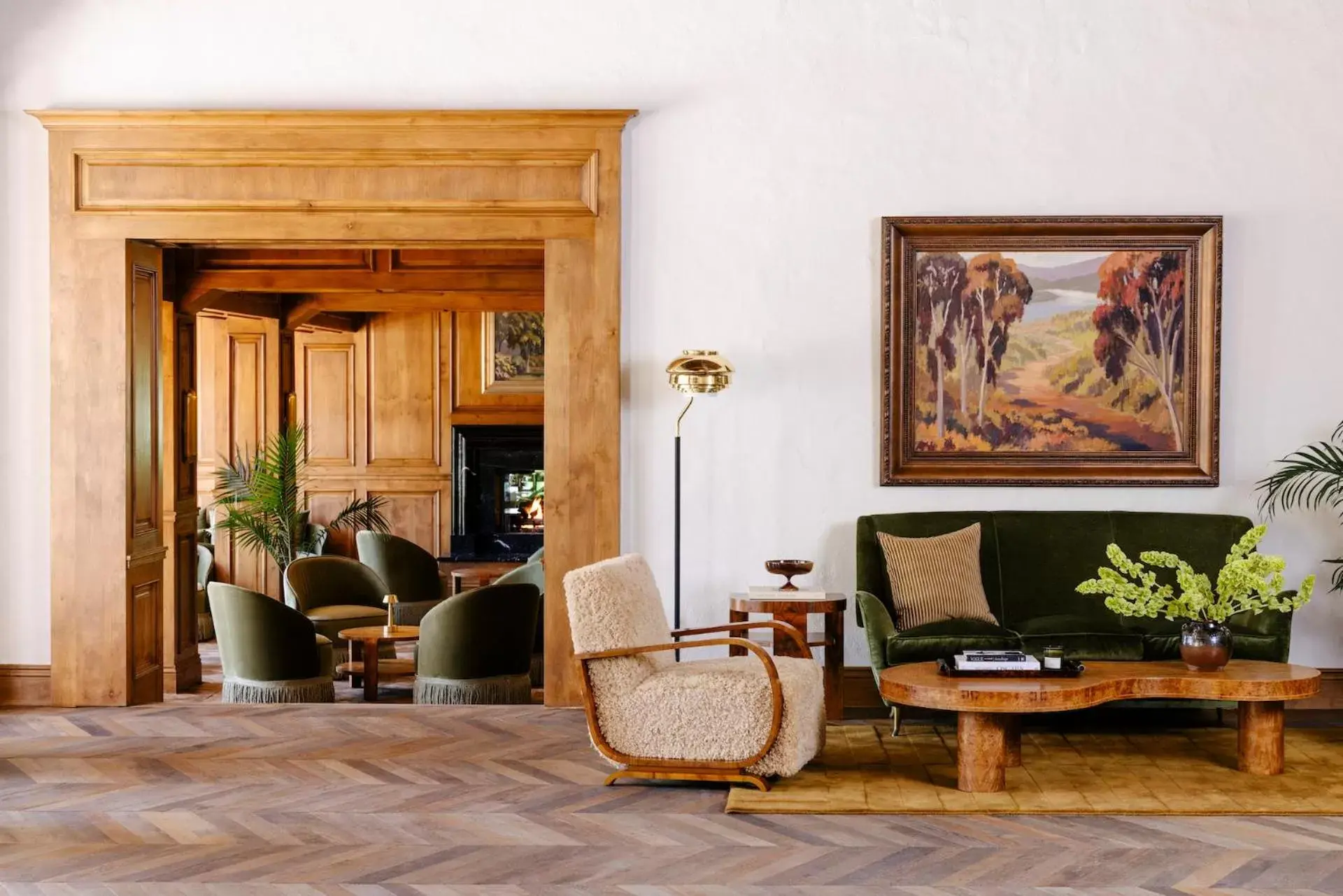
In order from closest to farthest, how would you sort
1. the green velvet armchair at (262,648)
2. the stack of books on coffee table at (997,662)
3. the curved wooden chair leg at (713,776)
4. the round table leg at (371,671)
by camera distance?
the curved wooden chair leg at (713,776) < the stack of books on coffee table at (997,662) < the green velvet armchair at (262,648) < the round table leg at (371,671)

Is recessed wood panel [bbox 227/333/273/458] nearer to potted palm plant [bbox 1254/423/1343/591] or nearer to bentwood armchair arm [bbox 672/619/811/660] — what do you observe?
bentwood armchair arm [bbox 672/619/811/660]

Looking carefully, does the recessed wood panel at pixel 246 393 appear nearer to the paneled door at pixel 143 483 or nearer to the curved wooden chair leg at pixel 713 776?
the paneled door at pixel 143 483

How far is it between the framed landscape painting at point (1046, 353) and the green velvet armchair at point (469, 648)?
219cm

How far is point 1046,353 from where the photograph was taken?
22.5 ft

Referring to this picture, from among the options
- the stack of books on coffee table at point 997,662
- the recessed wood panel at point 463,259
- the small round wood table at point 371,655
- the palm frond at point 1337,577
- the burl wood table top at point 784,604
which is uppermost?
the recessed wood panel at point 463,259

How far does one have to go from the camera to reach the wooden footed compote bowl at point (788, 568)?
650 centimetres

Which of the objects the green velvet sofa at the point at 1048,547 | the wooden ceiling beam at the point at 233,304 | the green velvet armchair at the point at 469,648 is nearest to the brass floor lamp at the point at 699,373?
the green velvet sofa at the point at 1048,547

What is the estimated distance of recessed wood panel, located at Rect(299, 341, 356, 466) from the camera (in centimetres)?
1342

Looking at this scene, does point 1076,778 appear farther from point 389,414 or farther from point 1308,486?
point 389,414

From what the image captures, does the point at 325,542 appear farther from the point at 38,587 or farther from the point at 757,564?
the point at 757,564

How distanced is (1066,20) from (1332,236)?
1671mm

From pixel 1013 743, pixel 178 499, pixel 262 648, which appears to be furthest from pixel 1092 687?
pixel 178 499

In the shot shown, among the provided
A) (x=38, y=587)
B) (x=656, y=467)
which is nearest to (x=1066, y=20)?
(x=656, y=467)

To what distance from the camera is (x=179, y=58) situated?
6832 millimetres
